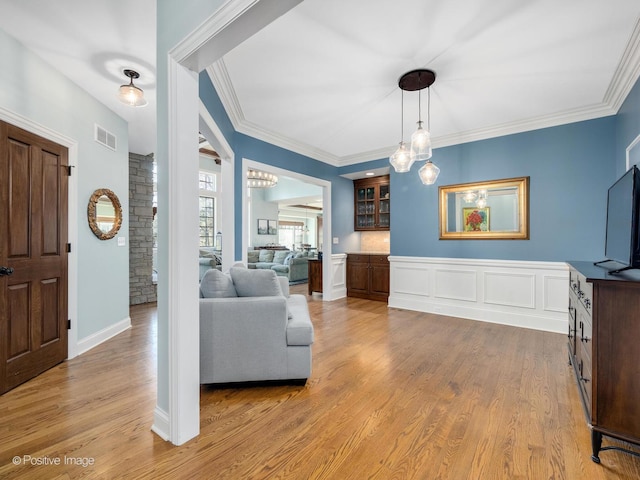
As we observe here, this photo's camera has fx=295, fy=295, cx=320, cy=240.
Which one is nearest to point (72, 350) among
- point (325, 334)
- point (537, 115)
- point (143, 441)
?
point (143, 441)

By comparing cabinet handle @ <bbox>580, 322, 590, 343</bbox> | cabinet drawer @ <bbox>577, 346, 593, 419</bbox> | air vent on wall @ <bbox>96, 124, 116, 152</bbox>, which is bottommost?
cabinet drawer @ <bbox>577, 346, 593, 419</bbox>

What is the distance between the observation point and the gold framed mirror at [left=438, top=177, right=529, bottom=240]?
13.3ft

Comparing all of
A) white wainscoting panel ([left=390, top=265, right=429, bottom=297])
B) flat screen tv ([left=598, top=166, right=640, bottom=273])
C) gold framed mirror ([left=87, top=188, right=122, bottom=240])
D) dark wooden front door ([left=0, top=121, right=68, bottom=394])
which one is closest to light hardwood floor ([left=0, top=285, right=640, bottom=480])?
dark wooden front door ([left=0, top=121, right=68, bottom=394])

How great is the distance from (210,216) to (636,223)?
9513 mm

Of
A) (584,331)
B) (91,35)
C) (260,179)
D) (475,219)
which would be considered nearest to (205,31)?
(91,35)

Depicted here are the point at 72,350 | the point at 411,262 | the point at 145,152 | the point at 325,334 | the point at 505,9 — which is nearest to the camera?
the point at 505,9

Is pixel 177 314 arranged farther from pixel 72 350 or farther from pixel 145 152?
pixel 145 152

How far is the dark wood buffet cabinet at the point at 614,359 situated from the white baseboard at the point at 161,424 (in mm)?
2348

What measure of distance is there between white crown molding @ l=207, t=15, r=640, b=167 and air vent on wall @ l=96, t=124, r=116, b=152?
147 centimetres

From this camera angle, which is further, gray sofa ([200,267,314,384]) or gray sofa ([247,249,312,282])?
gray sofa ([247,249,312,282])

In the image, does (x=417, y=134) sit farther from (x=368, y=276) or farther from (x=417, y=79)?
(x=368, y=276)

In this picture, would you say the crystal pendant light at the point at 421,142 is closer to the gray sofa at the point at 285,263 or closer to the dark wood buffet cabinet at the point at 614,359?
the dark wood buffet cabinet at the point at 614,359

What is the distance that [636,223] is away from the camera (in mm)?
1653

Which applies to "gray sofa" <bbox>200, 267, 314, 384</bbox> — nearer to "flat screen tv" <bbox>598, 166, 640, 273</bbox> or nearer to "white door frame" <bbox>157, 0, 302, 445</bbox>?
"white door frame" <bbox>157, 0, 302, 445</bbox>
